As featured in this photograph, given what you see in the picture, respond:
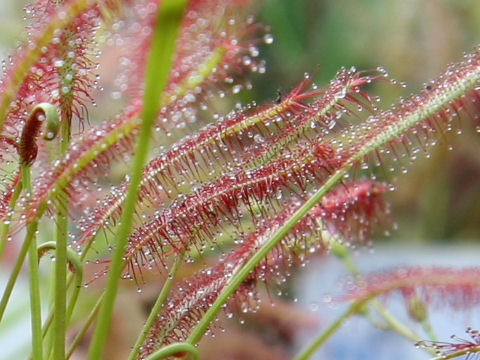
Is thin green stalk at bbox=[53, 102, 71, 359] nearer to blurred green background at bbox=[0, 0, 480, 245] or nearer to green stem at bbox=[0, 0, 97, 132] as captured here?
green stem at bbox=[0, 0, 97, 132]

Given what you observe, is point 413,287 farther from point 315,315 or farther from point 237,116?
point 315,315

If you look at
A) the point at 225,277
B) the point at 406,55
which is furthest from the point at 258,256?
the point at 406,55

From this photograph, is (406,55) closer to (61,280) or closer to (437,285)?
(437,285)

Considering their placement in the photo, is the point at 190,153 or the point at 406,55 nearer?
the point at 190,153

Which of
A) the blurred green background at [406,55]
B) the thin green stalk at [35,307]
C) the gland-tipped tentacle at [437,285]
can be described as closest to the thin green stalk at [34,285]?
the thin green stalk at [35,307]

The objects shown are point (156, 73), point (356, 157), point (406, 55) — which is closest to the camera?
point (156, 73)

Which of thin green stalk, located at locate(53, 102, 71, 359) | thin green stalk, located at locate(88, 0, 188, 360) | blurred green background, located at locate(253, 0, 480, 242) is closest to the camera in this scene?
thin green stalk, located at locate(88, 0, 188, 360)

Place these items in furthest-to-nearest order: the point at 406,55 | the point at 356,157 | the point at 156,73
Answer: the point at 406,55, the point at 356,157, the point at 156,73

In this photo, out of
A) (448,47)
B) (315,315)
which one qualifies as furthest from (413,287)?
(448,47)

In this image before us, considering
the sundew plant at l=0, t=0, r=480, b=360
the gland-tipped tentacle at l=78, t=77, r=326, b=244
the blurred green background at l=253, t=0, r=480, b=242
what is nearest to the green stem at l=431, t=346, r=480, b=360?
the sundew plant at l=0, t=0, r=480, b=360

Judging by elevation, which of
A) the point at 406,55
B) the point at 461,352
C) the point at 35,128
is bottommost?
the point at 461,352

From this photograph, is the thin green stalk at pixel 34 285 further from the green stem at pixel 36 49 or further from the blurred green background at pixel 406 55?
the blurred green background at pixel 406 55
